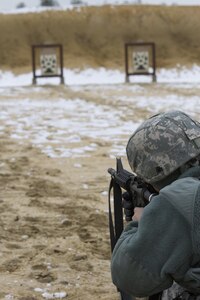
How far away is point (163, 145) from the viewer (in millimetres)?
2076

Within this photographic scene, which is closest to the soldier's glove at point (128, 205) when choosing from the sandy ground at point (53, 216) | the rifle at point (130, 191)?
the rifle at point (130, 191)

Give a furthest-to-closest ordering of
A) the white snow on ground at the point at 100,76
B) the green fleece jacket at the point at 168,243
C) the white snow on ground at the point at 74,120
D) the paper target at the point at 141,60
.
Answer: the white snow on ground at the point at 100,76, the paper target at the point at 141,60, the white snow on ground at the point at 74,120, the green fleece jacket at the point at 168,243

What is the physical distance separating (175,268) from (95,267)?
6.17 ft

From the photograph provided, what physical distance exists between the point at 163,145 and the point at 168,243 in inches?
19.3

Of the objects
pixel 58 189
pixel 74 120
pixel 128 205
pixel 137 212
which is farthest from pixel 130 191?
pixel 74 120

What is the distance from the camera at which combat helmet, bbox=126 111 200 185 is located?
2.05m

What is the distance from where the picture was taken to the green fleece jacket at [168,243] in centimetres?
166

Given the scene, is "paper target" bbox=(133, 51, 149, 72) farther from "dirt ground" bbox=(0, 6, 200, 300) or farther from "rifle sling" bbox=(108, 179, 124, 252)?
"rifle sling" bbox=(108, 179, 124, 252)

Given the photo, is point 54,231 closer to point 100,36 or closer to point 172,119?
point 172,119

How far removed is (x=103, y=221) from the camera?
4.44 metres

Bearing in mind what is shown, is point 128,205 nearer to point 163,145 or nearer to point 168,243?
point 163,145

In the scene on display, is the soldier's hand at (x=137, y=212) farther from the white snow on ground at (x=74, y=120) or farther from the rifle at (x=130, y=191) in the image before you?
the white snow on ground at (x=74, y=120)

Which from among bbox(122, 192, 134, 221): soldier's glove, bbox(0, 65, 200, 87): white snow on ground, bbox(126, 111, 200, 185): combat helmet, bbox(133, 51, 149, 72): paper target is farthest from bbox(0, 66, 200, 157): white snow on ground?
bbox(0, 65, 200, 87): white snow on ground

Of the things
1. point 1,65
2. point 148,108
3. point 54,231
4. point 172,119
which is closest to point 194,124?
point 172,119
